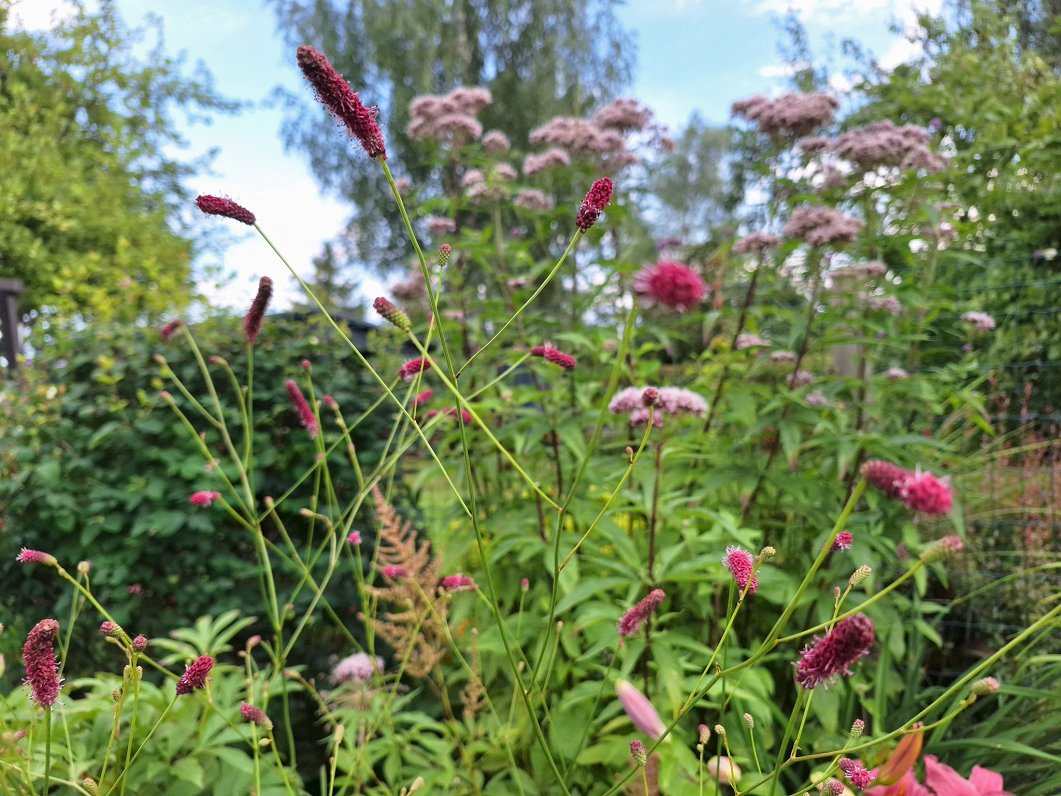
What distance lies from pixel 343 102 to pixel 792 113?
2.08 metres

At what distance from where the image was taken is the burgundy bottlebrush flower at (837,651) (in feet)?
1.73

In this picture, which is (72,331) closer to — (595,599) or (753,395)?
(595,599)

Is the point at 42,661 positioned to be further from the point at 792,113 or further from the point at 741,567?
the point at 792,113

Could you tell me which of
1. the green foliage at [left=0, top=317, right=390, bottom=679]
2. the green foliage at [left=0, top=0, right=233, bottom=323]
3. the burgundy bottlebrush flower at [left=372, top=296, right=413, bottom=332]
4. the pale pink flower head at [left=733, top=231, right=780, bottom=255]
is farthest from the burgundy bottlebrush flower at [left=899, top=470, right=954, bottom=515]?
the green foliage at [left=0, top=0, right=233, bottom=323]

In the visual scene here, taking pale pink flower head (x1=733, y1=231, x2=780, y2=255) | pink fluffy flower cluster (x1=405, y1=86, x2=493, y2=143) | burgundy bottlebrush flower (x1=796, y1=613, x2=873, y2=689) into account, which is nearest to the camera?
burgundy bottlebrush flower (x1=796, y1=613, x2=873, y2=689)

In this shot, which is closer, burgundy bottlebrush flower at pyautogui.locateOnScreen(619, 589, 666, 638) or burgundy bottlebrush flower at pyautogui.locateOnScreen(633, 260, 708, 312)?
burgundy bottlebrush flower at pyautogui.locateOnScreen(619, 589, 666, 638)

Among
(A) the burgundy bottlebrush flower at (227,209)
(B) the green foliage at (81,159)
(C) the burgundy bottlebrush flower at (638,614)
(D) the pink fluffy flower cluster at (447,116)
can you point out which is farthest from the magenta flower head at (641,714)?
(B) the green foliage at (81,159)

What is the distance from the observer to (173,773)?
118 cm

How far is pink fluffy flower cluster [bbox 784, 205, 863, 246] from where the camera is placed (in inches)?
77.4

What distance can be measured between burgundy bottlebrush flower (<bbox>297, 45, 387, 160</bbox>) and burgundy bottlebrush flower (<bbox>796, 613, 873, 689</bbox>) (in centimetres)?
58

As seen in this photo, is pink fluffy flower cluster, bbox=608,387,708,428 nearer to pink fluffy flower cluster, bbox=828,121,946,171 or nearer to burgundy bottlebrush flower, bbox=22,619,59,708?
burgundy bottlebrush flower, bbox=22,619,59,708

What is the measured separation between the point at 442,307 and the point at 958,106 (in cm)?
334

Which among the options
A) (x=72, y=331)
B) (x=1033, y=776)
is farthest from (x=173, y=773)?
(x=72, y=331)

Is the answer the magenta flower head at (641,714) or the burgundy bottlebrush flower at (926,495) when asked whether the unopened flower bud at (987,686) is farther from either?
the burgundy bottlebrush flower at (926,495)
